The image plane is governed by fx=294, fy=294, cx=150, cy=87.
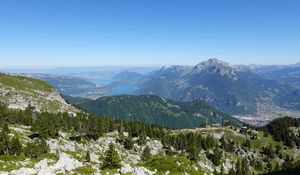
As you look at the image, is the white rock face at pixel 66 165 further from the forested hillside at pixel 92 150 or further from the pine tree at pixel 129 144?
the pine tree at pixel 129 144

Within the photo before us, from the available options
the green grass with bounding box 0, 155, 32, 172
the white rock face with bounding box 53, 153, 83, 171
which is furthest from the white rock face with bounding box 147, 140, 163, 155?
the white rock face with bounding box 53, 153, 83, 171

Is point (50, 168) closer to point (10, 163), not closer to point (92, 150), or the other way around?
point (10, 163)

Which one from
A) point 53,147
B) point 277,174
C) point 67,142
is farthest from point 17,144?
point 277,174

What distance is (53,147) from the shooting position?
4299 inches

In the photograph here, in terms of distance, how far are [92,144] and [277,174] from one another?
Result: 78.4 m

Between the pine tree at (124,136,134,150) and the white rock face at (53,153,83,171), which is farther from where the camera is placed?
the pine tree at (124,136,134,150)

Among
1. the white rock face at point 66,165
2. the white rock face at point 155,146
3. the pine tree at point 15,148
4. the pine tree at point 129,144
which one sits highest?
the white rock face at point 66,165

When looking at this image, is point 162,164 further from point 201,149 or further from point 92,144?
point 201,149

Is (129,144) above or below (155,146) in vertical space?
above

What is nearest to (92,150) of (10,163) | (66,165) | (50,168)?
(10,163)

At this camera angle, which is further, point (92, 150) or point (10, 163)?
point (92, 150)

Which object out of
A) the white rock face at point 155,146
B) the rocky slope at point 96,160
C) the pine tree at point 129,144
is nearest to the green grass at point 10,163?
the rocky slope at point 96,160

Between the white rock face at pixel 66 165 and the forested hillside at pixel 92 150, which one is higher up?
the white rock face at pixel 66 165

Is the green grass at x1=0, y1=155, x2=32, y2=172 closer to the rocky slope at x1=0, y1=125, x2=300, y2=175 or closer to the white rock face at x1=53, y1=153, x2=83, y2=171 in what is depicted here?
the rocky slope at x1=0, y1=125, x2=300, y2=175
